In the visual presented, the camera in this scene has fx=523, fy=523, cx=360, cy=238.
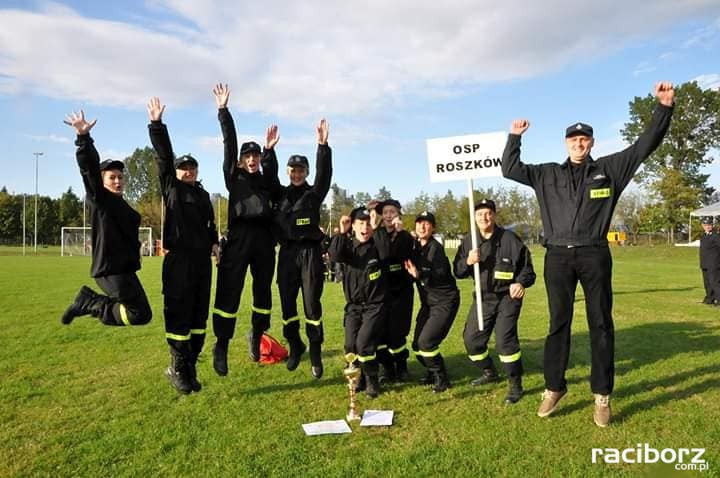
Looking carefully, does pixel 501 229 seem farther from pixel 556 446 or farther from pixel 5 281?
pixel 5 281

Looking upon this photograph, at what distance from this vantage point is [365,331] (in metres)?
6.31

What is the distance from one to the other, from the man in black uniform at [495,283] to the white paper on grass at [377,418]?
161 cm

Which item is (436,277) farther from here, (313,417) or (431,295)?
(313,417)

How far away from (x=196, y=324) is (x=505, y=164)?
4.11m

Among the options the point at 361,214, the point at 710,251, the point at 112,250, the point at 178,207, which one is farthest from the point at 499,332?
the point at 710,251

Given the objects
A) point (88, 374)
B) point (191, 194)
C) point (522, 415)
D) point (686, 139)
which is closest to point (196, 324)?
point (191, 194)

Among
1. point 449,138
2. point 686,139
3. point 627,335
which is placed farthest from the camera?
point 686,139

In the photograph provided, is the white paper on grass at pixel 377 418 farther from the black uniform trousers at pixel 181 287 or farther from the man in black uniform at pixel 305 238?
the black uniform trousers at pixel 181 287

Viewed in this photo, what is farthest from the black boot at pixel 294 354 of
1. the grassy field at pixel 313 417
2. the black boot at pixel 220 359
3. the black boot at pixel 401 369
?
the black boot at pixel 401 369

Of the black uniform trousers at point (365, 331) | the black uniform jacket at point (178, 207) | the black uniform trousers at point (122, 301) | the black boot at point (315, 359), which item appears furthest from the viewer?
the black boot at point (315, 359)

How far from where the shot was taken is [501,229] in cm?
675

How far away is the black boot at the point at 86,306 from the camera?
6188 millimetres

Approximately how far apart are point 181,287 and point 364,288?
7.02 ft

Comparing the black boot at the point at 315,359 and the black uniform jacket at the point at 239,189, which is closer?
the black uniform jacket at the point at 239,189
